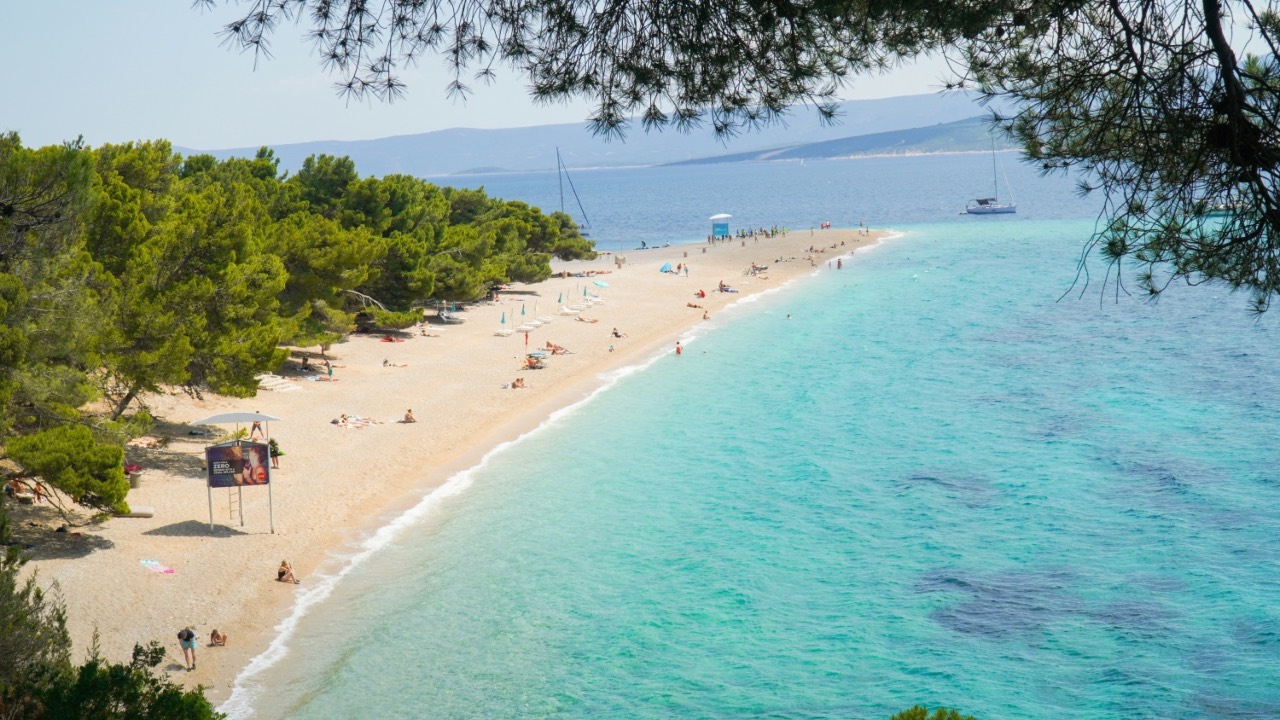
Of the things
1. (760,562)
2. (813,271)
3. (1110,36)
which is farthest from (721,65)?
(813,271)

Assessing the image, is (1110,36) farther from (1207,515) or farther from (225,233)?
(225,233)

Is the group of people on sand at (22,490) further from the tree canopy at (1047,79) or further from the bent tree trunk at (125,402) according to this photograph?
the tree canopy at (1047,79)

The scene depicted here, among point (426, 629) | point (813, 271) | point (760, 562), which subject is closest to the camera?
point (426, 629)

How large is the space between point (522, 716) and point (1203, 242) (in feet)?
36.6

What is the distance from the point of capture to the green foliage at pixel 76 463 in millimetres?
17391

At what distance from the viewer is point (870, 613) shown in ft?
59.9

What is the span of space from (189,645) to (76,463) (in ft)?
14.8

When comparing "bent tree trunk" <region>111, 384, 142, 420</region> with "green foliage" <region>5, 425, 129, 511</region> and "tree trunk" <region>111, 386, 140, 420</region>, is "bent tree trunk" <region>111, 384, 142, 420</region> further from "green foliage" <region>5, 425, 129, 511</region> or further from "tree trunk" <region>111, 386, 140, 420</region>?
"green foliage" <region>5, 425, 129, 511</region>

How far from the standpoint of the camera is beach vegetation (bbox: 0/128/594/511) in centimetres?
1730

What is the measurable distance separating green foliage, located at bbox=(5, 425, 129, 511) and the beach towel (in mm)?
1080

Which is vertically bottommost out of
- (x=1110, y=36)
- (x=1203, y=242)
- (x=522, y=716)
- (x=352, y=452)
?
(x=522, y=716)

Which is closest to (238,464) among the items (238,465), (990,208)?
(238,465)

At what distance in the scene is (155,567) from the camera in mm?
18266

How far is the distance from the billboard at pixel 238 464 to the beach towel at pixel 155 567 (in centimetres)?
192
